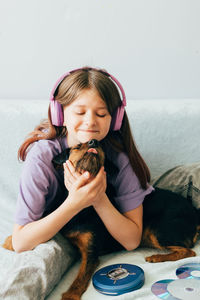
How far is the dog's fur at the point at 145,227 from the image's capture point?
121cm

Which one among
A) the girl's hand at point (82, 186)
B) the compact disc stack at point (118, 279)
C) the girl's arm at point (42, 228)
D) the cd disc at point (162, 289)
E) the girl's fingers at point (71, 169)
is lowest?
the compact disc stack at point (118, 279)

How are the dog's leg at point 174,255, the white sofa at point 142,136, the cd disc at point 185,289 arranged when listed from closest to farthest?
1. the cd disc at point 185,289
2. the dog's leg at point 174,255
3. the white sofa at point 142,136

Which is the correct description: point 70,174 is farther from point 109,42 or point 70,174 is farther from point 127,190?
point 109,42

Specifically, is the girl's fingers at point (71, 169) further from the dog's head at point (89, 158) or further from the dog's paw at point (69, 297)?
the dog's paw at point (69, 297)

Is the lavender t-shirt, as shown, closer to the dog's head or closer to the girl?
the girl

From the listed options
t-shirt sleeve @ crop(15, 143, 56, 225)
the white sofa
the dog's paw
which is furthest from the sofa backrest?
the dog's paw

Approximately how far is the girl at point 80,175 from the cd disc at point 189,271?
0.73ft

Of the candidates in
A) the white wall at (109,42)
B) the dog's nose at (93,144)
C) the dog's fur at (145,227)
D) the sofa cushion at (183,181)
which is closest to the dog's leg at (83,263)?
the dog's fur at (145,227)

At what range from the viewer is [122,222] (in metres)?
1.34

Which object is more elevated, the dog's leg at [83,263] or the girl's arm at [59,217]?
the girl's arm at [59,217]

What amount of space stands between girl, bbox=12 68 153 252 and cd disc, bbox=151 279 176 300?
0.25 m

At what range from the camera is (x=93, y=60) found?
6.41ft

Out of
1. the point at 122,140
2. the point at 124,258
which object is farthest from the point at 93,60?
the point at 124,258

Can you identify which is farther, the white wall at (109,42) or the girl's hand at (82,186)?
the white wall at (109,42)
